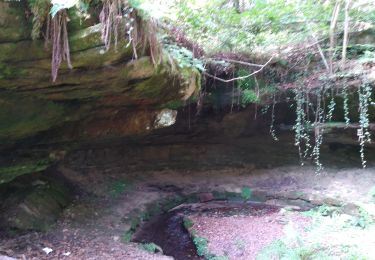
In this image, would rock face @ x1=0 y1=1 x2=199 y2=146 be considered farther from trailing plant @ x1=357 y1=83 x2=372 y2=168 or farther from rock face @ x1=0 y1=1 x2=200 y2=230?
trailing plant @ x1=357 y1=83 x2=372 y2=168

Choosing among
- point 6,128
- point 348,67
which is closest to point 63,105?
point 6,128

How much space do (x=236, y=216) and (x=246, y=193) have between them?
1306 millimetres

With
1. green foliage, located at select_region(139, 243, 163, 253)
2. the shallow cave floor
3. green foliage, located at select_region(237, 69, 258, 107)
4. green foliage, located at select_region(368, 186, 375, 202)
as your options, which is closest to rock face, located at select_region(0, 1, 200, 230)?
the shallow cave floor

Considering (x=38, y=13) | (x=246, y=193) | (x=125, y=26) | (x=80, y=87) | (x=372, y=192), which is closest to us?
(x=38, y=13)

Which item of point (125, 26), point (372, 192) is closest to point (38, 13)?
point (125, 26)

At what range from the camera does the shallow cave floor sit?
6125 mm

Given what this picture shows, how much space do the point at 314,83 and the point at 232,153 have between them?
3.77 m

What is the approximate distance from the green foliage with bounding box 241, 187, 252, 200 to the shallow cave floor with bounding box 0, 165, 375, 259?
0.03 metres

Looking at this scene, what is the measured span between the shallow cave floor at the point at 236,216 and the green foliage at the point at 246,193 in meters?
0.03

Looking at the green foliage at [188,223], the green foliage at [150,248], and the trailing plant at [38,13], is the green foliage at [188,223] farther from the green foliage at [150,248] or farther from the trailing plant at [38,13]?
the trailing plant at [38,13]

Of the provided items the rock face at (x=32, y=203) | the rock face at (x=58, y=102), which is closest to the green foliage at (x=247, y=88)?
the rock face at (x=58, y=102)

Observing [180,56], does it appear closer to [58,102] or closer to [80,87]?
[80,87]

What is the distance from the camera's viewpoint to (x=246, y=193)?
9.79 metres

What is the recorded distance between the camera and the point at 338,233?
22.2 feet
